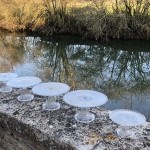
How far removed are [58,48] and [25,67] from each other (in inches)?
112

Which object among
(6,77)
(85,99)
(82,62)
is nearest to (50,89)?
(85,99)

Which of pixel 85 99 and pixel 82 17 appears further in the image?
pixel 82 17

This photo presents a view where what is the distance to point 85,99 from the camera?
7.73 feet

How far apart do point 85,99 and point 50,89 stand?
335 millimetres

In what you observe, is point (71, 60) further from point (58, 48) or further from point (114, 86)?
point (114, 86)

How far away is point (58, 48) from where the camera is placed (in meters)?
12.3

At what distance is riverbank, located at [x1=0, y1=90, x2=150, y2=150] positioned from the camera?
6.59 ft

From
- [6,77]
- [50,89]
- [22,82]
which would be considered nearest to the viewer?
[50,89]

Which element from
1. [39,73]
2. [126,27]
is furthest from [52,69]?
[126,27]

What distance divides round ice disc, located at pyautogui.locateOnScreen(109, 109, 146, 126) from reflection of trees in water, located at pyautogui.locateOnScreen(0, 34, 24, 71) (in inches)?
293

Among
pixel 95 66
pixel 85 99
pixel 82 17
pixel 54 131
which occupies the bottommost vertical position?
pixel 95 66

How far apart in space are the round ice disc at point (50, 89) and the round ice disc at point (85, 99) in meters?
0.07

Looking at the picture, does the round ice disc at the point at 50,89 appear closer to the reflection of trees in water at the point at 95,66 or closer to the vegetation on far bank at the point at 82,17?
the reflection of trees in water at the point at 95,66

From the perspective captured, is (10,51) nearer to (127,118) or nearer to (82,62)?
(82,62)
